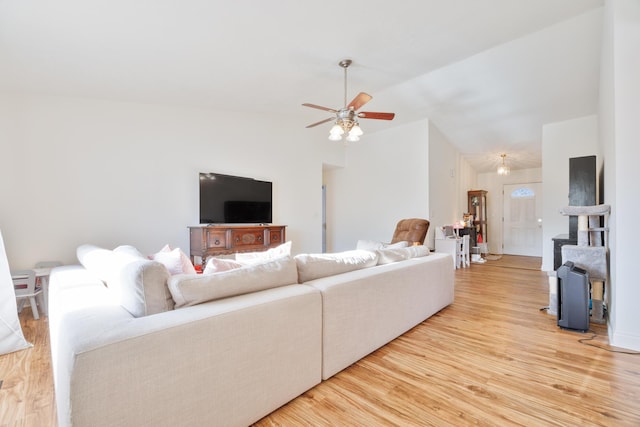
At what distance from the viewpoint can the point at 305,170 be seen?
229 inches

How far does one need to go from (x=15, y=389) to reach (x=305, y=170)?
15.6 feet

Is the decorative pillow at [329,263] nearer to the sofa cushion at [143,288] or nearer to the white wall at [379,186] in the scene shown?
the sofa cushion at [143,288]

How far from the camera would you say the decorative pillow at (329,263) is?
1870 millimetres

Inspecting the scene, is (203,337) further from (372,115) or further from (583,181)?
(583,181)

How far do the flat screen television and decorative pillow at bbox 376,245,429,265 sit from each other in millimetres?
2735

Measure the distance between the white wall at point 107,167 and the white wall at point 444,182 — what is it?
10.5 feet

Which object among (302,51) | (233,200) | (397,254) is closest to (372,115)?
(302,51)

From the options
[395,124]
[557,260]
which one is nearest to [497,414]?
[557,260]

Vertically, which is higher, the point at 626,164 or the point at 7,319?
the point at 626,164

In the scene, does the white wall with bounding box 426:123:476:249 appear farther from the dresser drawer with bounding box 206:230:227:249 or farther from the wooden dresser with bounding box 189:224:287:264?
the dresser drawer with bounding box 206:230:227:249

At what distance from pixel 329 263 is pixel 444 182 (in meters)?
5.15

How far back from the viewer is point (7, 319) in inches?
85.7

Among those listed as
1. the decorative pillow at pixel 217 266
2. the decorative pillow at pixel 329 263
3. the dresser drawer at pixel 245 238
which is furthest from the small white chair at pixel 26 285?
the decorative pillow at pixel 329 263

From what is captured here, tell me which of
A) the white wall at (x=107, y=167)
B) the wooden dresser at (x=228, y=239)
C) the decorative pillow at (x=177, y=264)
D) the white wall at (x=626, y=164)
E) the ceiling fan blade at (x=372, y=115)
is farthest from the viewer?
the wooden dresser at (x=228, y=239)
